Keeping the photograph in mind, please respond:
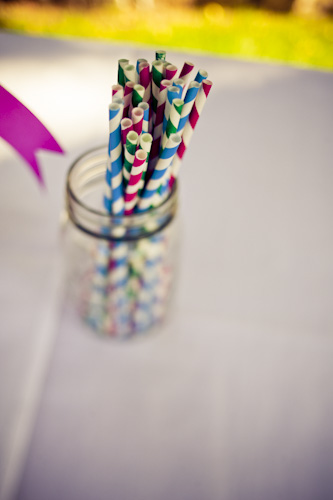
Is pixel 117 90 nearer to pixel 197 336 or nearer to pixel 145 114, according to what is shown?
pixel 145 114

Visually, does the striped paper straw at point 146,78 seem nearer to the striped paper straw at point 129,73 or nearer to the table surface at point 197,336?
the striped paper straw at point 129,73

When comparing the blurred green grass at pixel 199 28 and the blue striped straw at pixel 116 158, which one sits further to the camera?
the blurred green grass at pixel 199 28

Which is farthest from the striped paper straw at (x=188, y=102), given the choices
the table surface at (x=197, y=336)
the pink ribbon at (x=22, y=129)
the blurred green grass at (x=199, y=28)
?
the blurred green grass at (x=199, y=28)

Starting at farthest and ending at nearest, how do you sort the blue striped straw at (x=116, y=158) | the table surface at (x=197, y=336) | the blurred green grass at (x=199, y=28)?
the blurred green grass at (x=199, y=28)
the table surface at (x=197, y=336)
the blue striped straw at (x=116, y=158)

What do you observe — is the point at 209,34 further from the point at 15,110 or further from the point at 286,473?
the point at 286,473

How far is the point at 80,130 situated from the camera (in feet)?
1.94

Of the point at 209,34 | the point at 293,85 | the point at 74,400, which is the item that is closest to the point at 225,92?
the point at 293,85

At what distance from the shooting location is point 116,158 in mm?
335

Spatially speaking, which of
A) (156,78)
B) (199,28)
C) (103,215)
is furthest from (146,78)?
(199,28)

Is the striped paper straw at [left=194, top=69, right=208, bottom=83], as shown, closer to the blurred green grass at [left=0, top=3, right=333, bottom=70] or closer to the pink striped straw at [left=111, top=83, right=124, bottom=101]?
the pink striped straw at [left=111, top=83, right=124, bottom=101]

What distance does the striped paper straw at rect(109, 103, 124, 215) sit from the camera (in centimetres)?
30

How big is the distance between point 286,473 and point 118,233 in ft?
0.88

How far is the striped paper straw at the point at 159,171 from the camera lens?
1.05 feet

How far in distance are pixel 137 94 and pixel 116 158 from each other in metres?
0.05
